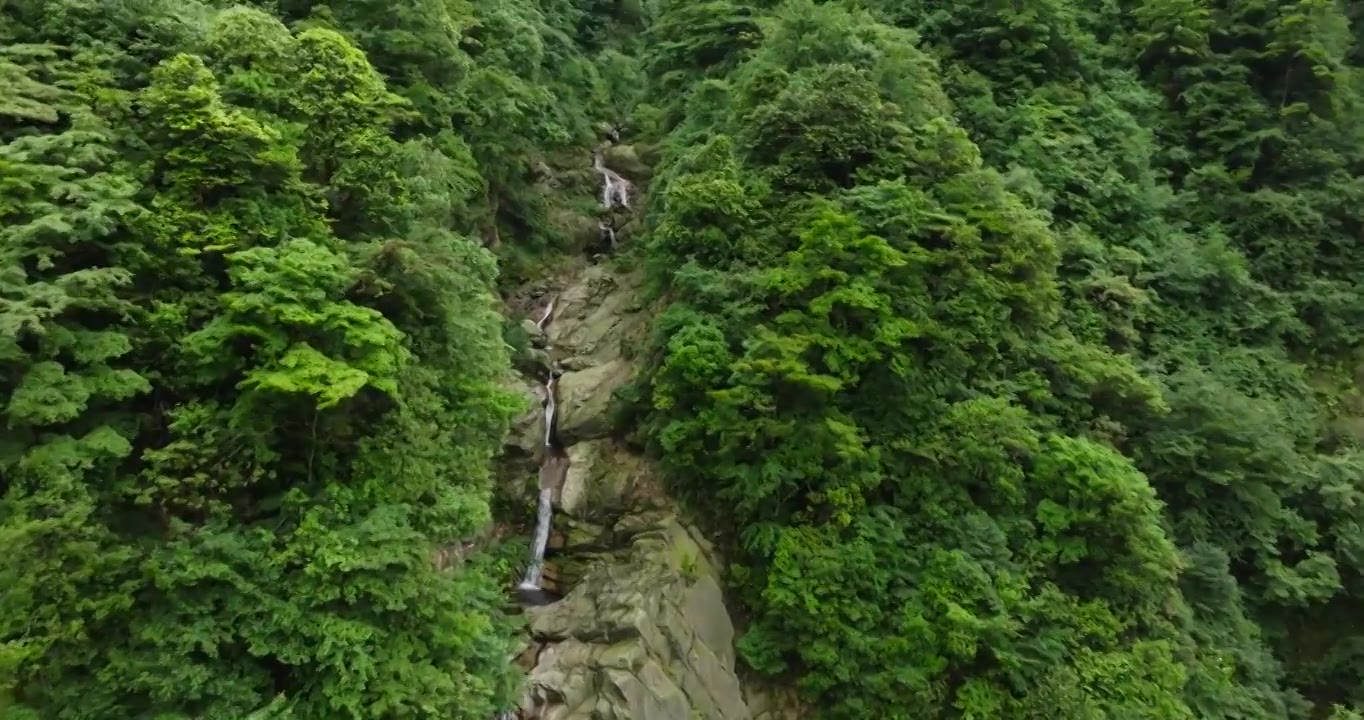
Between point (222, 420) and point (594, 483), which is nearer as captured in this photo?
point (222, 420)

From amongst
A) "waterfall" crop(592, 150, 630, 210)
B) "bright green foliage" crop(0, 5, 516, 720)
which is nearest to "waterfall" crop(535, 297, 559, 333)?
"waterfall" crop(592, 150, 630, 210)

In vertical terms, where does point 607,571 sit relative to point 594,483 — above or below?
below

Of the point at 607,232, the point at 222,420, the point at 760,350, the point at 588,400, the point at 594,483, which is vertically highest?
the point at 760,350

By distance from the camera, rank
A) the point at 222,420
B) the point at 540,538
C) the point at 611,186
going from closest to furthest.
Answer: the point at 222,420
the point at 540,538
the point at 611,186

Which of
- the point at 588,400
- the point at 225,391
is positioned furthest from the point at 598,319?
the point at 225,391

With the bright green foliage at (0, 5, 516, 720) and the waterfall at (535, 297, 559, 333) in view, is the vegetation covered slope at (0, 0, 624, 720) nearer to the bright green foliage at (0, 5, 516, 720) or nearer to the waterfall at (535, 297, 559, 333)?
the bright green foliage at (0, 5, 516, 720)

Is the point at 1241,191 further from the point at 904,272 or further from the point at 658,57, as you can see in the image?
the point at 658,57

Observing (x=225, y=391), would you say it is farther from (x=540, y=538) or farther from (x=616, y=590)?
(x=540, y=538)
